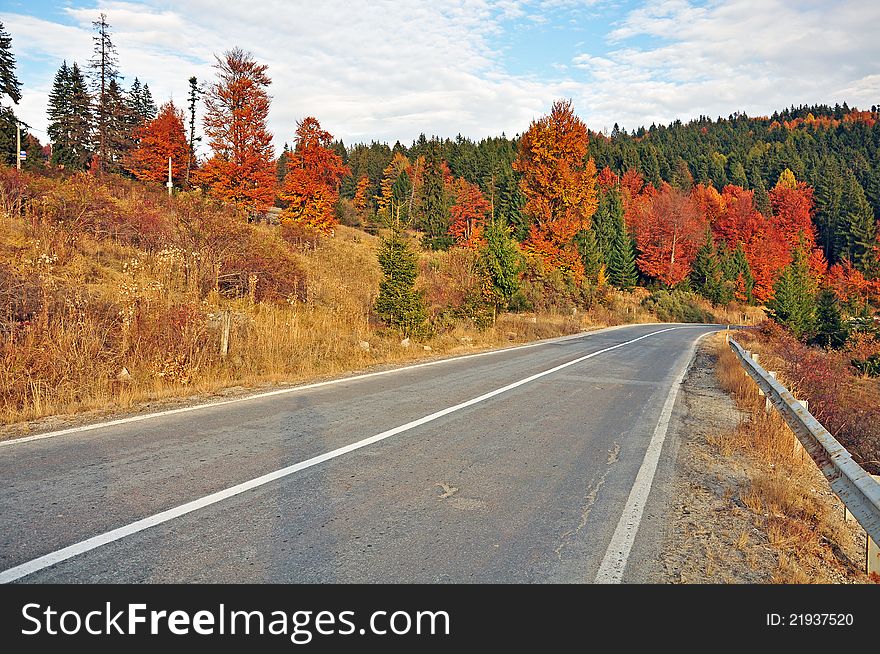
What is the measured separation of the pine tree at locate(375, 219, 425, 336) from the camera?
52.4ft

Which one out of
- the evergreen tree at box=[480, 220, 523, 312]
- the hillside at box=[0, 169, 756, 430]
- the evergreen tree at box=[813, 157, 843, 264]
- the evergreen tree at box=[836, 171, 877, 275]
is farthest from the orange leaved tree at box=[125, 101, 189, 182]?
the evergreen tree at box=[813, 157, 843, 264]

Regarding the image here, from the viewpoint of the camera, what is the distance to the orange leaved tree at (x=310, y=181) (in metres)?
35.7

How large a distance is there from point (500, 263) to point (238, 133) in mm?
17524

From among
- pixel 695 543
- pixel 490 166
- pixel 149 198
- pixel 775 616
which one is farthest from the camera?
pixel 490 166

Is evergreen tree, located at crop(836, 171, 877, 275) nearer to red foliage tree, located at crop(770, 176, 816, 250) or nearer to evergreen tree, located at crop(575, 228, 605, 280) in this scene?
red foliage tree, located at crop(770, 176, 816, 250)

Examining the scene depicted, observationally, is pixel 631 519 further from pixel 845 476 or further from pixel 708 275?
pixel 708 275

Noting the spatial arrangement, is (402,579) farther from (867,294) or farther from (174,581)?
(867,294)

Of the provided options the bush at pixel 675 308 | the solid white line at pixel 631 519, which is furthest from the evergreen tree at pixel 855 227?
the solid white line at pixel 631 519

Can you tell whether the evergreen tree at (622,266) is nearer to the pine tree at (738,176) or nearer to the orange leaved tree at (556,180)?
the orange leaved tree at (556,180)

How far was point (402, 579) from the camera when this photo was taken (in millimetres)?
3387

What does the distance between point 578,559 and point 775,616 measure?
3.75 feet

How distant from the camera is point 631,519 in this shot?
4555 millimetres

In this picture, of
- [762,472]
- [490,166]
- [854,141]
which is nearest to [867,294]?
[490,166]

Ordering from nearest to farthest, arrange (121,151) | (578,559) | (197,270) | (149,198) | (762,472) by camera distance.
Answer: (578,559), (762,472), (197,270), (149,198), (121,151)
